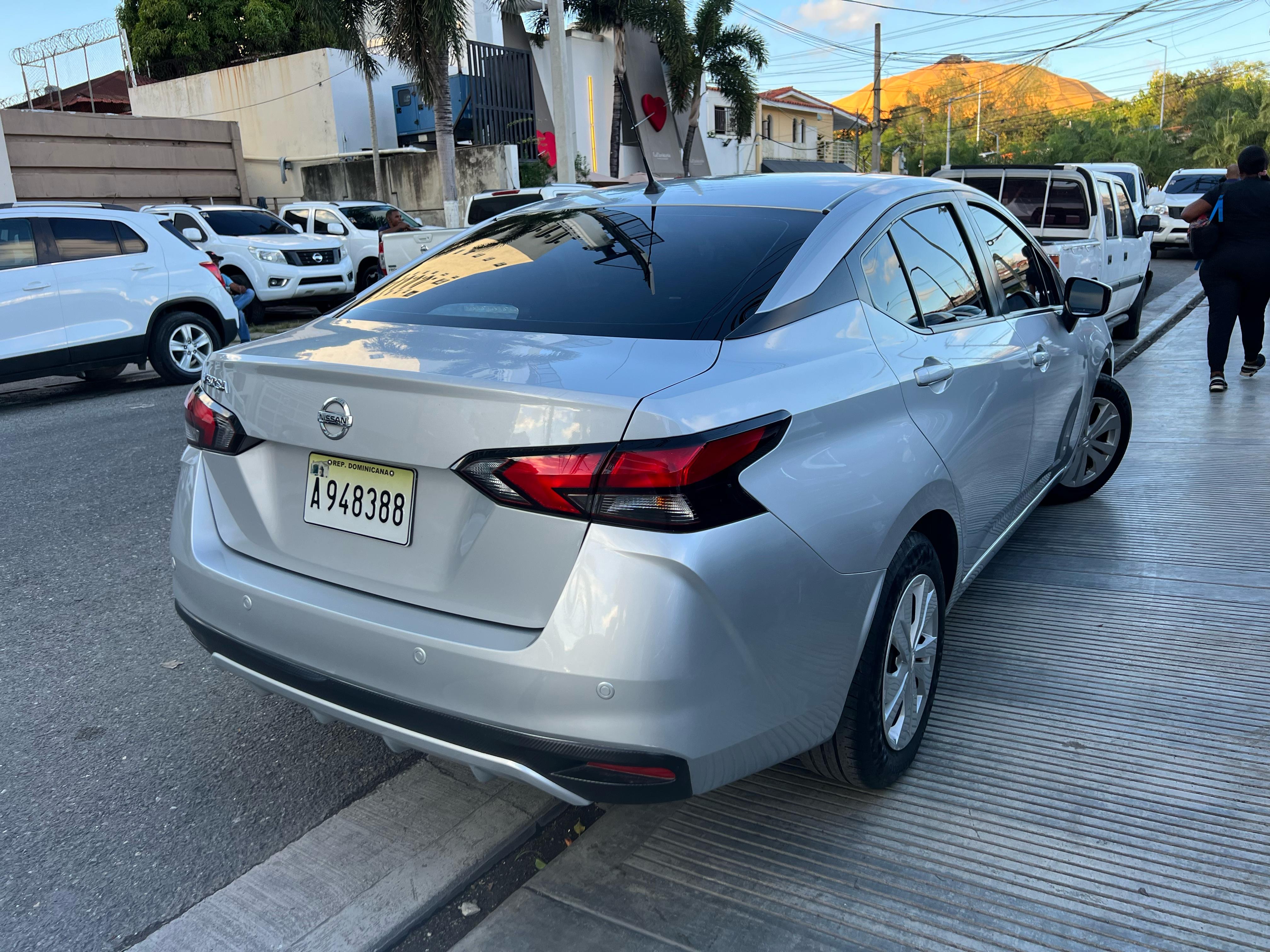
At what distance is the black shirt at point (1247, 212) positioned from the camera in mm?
7621

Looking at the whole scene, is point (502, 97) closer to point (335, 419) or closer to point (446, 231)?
point (446, 231)

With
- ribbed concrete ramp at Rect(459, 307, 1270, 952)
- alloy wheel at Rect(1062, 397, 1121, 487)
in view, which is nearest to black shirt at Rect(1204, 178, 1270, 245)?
alloy wheel at Rect(1062, 397, 1121, 487)

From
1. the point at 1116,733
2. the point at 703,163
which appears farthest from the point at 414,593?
the point at 703,163

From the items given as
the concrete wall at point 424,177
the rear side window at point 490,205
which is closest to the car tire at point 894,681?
the rear side window at point 490,205

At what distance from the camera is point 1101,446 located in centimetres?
552

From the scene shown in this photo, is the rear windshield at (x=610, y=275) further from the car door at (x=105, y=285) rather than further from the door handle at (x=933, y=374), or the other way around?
the car door at (x=105, y=285)

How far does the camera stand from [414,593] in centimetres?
227

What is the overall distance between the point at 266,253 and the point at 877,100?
31252 millimetres

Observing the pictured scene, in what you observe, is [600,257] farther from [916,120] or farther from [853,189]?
[916,120]

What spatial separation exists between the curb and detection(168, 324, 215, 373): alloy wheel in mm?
8914

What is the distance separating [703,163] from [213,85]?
63.9 ft

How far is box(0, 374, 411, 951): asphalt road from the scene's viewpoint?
2543mm

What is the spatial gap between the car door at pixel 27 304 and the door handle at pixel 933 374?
28.2 ft

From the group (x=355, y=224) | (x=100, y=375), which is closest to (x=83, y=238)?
(x=100, y=375)
